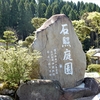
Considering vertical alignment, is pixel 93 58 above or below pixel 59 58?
below

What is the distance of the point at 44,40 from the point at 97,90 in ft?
7.07

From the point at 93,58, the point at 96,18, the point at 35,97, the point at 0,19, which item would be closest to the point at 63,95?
the point at 35,97

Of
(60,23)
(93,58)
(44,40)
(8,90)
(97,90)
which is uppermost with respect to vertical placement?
(60,23)

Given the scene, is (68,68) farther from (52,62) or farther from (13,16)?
(13,16)

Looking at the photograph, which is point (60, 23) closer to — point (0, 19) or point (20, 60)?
point (20, 60)

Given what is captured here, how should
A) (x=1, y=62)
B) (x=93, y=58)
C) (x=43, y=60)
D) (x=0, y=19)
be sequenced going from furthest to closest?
(x=0, y=19) → (x=93, y=58) → (x=43, y=60) → (x=1, y=62)

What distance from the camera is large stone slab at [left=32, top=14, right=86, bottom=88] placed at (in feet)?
21.7

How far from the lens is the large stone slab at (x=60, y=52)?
6.60 metres

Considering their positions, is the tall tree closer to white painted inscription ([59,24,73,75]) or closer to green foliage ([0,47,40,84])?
white painted inscription ([59,24,73,75])

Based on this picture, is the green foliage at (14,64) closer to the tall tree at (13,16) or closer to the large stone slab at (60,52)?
the large stone slab at (60,52)

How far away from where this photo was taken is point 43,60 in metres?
6.54

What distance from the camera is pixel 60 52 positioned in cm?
678

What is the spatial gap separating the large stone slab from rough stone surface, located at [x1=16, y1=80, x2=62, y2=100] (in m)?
0.77

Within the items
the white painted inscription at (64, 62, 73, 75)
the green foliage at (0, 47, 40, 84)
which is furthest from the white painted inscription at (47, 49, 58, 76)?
the green foliage at (0, 47, 40, 84)
